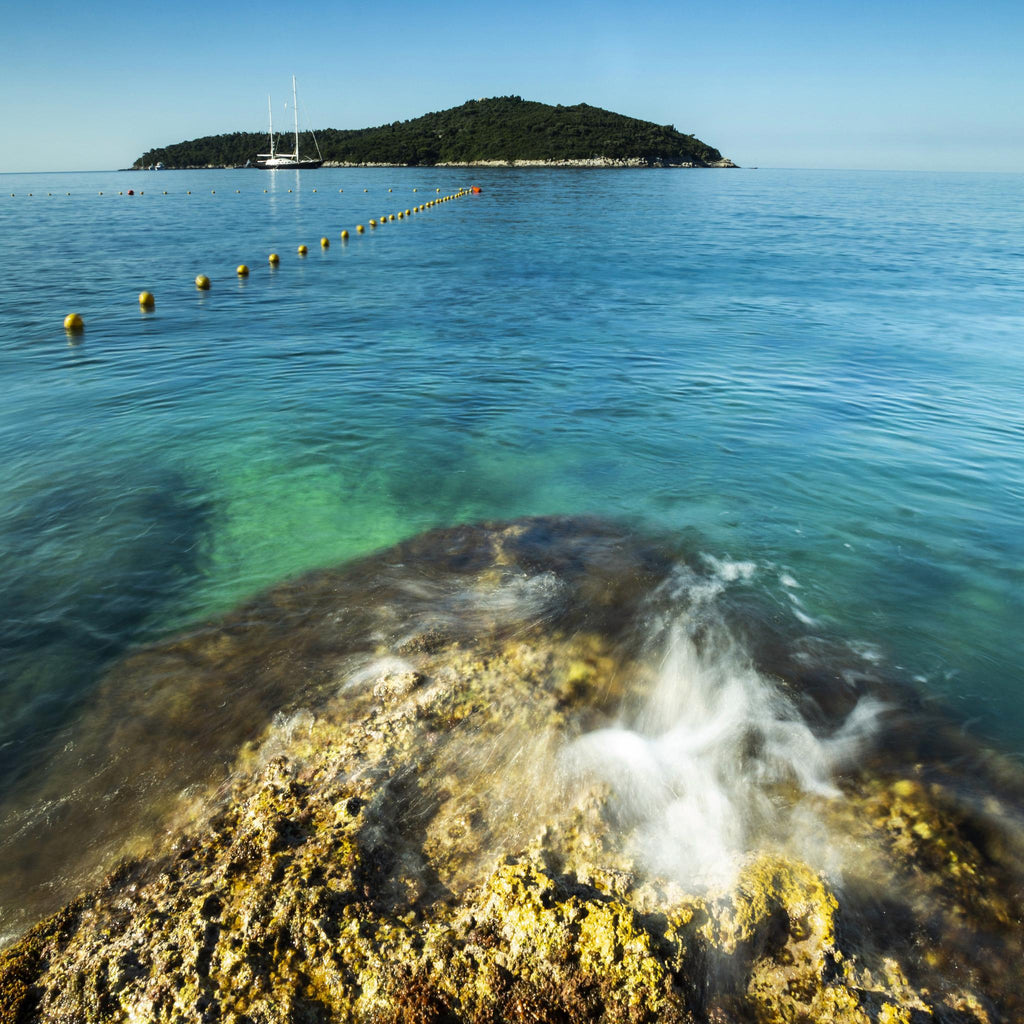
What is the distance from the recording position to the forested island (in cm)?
15862

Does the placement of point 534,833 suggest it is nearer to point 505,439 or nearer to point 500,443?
point 500,443

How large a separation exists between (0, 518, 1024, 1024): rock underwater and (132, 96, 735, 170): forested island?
170 m

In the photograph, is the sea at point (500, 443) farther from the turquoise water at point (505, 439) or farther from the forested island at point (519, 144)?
the forested island at point (519, 144)

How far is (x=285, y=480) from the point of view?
10.9 metres

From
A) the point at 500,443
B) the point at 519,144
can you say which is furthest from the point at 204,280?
the point at 519,144

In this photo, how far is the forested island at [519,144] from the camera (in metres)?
159

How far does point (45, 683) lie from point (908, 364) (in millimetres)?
19658

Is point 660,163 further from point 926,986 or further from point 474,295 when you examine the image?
point 926,986

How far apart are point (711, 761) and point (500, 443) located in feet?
25.6

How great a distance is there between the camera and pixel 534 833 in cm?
448

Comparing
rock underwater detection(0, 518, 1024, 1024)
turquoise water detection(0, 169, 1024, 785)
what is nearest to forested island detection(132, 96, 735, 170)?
turquoise water detection(0, 169, 1024, 785)

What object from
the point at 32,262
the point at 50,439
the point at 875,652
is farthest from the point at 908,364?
the point at 32,262

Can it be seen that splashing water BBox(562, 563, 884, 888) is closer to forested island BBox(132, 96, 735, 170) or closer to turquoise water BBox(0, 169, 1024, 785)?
turquoise water BBox(0, 169, 1024, 785)

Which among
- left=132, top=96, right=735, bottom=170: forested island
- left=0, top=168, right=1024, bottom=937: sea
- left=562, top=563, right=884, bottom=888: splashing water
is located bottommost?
left=562, top=563, right=884, bottom=888: splashing water
